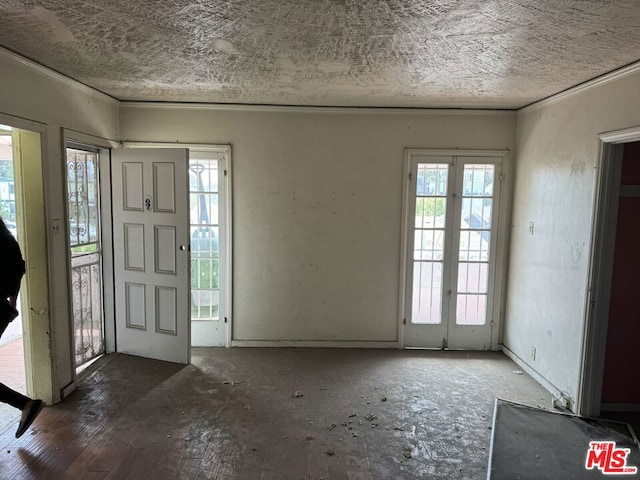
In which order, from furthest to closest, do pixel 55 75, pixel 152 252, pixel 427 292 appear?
pixel 427 292, pixel 152 252, pixel 55 75

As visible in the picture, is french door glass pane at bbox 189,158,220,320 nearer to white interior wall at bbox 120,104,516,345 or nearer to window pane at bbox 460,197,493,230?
white interior wall at bbox 120,104,516,345

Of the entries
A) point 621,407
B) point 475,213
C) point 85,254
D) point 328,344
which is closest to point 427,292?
point 475,213

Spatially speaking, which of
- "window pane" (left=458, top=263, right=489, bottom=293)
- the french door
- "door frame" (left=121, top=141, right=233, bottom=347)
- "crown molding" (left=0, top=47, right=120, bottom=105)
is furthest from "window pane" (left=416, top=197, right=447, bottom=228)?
"crown molding" (left=0, top=47, right=120, bottom=105)

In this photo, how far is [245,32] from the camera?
7.48 ft

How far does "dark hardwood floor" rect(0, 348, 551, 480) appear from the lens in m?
2.53

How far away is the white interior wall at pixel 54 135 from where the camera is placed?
9.18 ft

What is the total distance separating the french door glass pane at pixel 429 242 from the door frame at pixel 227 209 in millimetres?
1952

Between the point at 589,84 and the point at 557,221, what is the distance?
1092 mm

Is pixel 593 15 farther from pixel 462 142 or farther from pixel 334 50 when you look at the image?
pixel 462 142

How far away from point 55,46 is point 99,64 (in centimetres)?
39

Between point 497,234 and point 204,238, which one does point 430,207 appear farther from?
point 204,238

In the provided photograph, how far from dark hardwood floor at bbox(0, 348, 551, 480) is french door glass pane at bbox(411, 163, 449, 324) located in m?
0.52

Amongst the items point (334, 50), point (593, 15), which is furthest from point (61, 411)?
point (593, 15)

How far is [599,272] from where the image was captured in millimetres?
3064
